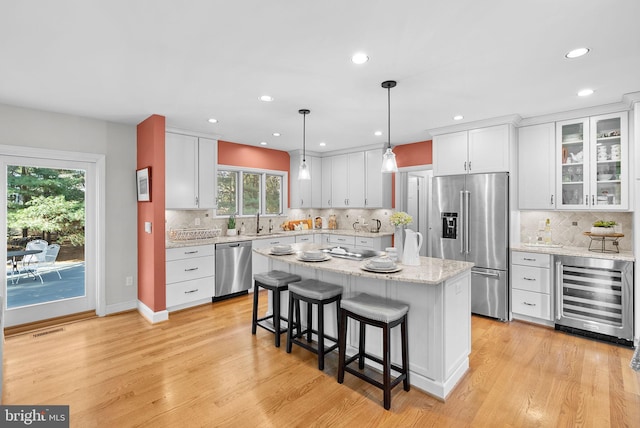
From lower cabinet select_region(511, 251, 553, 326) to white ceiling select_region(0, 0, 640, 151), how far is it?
5.73 feet

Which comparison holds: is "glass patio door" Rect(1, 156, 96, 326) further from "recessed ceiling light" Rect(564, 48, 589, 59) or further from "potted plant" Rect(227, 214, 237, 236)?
"recessed ceiling light" Rect(564, 48, 589, 59)

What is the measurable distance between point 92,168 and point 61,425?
10.0ft

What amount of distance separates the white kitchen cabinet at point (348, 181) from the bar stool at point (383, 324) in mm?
3540

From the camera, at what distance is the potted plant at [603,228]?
3513 mm

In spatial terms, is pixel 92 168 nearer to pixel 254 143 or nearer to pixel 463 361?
pixel 254 143

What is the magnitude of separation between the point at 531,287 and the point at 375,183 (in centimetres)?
288

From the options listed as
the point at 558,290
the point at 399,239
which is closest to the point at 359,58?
the point at 399,239

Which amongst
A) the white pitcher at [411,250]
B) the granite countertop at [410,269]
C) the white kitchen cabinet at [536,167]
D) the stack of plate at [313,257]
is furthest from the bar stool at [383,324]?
the white kitchen cabinet at [536,167]

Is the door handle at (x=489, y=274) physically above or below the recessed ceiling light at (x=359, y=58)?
below

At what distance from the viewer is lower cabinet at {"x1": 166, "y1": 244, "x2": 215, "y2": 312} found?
4254 mm

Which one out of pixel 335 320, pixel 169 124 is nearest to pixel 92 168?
pixel 169 124

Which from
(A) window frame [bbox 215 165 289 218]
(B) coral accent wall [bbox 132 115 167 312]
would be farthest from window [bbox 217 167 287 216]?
(B) coral accent wall [bbox 132 115 167 312]

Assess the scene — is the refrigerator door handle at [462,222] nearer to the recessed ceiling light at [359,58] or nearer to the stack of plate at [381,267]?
the stack of plate at [381,267]

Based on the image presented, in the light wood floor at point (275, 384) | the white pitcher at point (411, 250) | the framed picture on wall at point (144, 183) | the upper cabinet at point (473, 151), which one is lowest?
the light wood floor at point (275, 384)
